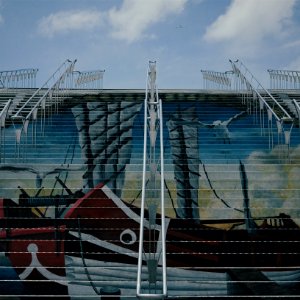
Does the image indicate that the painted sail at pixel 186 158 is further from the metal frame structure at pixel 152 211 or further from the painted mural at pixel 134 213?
the metal frame structure at pixel 152 211

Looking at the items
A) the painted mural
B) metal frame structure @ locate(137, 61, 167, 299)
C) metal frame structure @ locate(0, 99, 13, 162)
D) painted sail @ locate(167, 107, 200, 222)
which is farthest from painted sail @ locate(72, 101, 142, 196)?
metal frame structure @ locate(0, 99, 13, 162)

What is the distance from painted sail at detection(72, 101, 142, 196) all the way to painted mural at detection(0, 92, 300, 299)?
0.11 feet

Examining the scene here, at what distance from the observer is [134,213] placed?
774 centimetres

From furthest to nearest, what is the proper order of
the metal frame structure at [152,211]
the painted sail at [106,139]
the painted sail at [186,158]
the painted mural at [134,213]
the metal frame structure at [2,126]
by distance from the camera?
the metal frame structure at [2,126] → the painted sail at [106,139] → the painted sail at [186,158] → the painted mural at [134,213] → the metal frame structure at [152,211]

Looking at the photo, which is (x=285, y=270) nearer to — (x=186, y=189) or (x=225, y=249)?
(x=225, y=249)

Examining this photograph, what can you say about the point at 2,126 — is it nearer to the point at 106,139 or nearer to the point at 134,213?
the point at 106,139

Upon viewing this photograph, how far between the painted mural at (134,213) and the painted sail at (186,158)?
0.02 metres

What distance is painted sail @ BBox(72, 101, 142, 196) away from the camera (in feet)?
28.3

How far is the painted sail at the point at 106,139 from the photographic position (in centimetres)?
864

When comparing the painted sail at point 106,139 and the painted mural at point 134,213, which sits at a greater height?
the painted sail at point 106,139

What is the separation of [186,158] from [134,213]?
2.06m

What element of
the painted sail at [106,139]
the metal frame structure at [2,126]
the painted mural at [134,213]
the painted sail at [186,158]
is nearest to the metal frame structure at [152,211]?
the painted mural at [134,213]

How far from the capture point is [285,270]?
6941 mm

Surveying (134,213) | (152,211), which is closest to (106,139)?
(134,213)
